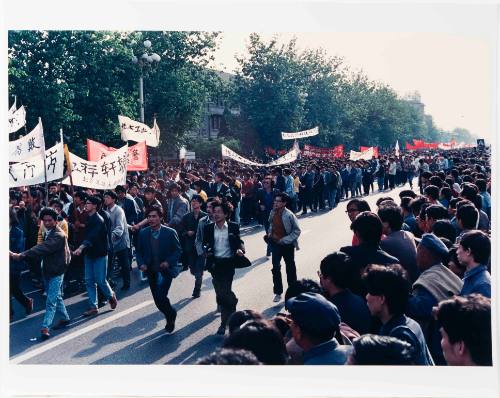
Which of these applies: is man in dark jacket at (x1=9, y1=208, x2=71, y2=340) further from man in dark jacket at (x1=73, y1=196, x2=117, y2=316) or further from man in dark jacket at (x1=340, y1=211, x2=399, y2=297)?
man in dark jacket at (x1=340, y1=211, x2=399, y2=297)

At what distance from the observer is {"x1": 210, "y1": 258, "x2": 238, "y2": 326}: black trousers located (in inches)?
298

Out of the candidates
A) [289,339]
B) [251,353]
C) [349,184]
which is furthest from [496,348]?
[349,184]

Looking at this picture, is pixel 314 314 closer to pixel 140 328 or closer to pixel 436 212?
pixel 436 212

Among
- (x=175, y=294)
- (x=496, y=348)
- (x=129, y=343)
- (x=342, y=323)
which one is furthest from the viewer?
(x=175, y=294)

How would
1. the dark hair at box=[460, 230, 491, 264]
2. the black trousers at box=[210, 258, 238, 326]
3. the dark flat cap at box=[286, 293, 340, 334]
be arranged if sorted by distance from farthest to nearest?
1. the black trousers at box=[210, 258, 238, 326]
2. the dark hair at box=[460, 230, 491, 264]
3. the dark flat cap at box=[286, 293, 340, 334]

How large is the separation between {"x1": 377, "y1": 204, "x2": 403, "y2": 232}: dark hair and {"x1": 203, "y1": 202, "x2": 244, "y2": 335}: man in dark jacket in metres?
2.19

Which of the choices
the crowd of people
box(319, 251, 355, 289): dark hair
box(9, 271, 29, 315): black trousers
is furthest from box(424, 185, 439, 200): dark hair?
box(9, 271, 29, 315): black trousers

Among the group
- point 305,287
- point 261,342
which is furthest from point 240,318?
point 305,287

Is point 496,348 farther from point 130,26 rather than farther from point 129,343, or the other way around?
point 130,26

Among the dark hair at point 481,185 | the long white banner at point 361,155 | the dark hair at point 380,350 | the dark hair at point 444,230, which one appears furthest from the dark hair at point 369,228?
the long white banner at point 361,155

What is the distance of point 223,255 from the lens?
7.65 m

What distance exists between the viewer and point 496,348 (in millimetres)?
5914

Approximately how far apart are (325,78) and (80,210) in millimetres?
27117

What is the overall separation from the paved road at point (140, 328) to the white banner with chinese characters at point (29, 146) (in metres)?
2.45
